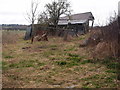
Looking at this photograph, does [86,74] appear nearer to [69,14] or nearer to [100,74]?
[100,74]

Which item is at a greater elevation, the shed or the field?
the shed

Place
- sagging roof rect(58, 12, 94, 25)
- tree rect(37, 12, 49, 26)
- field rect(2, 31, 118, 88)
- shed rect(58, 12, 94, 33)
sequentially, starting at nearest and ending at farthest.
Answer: field rect(2, 31, 118, 88), tree rect(37, 12, 49, 26), shed rect(58, 12, 94, 33), sagging roof rect(58, 12, 94, 25)

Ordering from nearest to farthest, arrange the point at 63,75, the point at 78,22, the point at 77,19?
the point at 63,75
the point at 78,22
the point at 77,19

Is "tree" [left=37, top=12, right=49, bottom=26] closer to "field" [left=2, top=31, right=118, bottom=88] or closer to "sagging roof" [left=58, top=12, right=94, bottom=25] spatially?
"sagging roof" [left=58, top=12, right=94, bottom=25]

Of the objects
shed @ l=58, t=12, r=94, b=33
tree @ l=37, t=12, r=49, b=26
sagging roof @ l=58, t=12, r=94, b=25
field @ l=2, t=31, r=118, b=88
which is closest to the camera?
field @ l=2, t=31, r=118, b=88

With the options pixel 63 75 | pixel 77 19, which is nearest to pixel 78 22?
pixel 77 19

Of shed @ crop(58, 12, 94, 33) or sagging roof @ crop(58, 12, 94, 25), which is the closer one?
shed @ crop(58, 12, 94, 33)

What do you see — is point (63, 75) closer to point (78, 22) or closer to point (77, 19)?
point (78, 22)

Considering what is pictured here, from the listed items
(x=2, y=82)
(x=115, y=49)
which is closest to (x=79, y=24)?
(x=115, y=49)

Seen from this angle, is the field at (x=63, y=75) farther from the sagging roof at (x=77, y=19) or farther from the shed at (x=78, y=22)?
the sagging roof at (x=77, y=19)

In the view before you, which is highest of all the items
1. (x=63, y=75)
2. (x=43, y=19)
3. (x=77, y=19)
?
(x=77, y=19)

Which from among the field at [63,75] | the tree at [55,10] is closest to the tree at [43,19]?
the tree at [55,10]

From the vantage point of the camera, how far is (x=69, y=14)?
32094mm

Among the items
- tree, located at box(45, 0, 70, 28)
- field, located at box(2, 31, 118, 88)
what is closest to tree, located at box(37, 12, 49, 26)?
tree, located at box(45, 0, 70, 28)
